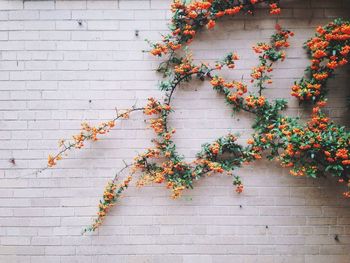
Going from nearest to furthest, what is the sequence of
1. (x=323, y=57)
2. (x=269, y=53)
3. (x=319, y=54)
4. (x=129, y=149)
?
(x=319, y=54), (x=323, y=57), (x=269, y=53), (x=129, y=149)

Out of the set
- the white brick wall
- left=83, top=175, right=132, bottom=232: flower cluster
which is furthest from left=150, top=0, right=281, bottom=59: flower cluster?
left=83, top=175, right=132, bottom=232: flower cluster

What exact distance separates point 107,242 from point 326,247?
2142 millimetres

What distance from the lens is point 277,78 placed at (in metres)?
3.52

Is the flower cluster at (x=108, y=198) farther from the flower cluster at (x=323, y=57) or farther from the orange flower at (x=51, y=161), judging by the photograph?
the flower cluster at (x=323, y=57)

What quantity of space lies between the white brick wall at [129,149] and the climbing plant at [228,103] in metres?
0.10

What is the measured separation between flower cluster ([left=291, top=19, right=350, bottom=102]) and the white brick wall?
153 mm

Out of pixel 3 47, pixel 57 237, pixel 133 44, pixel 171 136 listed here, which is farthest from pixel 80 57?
pixel 57 237

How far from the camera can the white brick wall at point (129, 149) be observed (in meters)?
3.50

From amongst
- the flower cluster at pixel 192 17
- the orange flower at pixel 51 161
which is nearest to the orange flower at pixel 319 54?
the flower cluster at pixel 192 17

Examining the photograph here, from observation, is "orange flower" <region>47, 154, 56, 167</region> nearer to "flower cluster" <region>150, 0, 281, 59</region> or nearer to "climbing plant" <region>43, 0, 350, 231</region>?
"climbing plant" <region>43, 0, 350, 231</region>

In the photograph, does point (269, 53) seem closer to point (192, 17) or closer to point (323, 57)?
point (323, 57)

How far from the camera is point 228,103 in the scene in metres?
3.50

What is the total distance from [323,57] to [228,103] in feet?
3.11

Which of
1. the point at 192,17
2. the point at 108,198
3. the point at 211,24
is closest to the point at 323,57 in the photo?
the point at 211,24
